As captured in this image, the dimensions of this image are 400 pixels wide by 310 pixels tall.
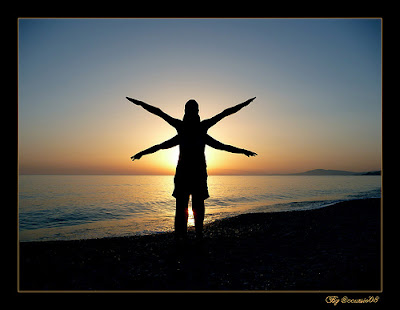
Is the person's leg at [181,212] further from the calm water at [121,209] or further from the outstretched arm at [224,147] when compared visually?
the calm water at [121,209]

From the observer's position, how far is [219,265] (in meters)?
6.07

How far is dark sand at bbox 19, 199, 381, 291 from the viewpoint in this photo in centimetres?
500

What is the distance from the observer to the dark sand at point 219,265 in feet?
16.4

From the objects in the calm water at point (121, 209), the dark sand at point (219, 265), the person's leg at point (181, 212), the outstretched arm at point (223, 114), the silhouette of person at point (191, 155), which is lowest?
the calm water at point (121, 209)

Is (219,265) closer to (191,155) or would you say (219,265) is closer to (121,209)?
(191,155)

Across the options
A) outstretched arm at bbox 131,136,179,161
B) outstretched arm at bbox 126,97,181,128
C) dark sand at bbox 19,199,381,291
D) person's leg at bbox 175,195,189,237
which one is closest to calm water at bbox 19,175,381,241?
dark sand at bbox 19,199,381,291

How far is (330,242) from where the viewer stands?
7750 millimetres

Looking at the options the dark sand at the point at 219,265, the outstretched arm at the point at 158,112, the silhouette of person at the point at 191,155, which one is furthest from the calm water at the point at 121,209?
the outstretched arm at the point at 158,112

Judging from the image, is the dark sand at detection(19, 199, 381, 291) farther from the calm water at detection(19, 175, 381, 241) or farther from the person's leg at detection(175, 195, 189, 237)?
the calm water at detection(19, 175, 381, 241)

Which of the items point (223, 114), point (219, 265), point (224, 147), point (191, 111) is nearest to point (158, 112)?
point (191, 111)

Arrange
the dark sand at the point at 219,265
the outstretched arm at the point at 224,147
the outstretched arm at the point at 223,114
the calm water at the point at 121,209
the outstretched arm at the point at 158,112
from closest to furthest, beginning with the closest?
the dark sand at the point at 219,265
the outstretched arm at the point at 158,112
the outstretched arm at the point at 223,114
the outstretched arm at the point at 224,147
the calm water at the point at 121,209

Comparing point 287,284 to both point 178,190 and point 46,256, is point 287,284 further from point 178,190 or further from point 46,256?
point 46,256

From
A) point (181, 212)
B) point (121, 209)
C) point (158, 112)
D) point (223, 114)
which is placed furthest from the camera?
point (121, 209)
